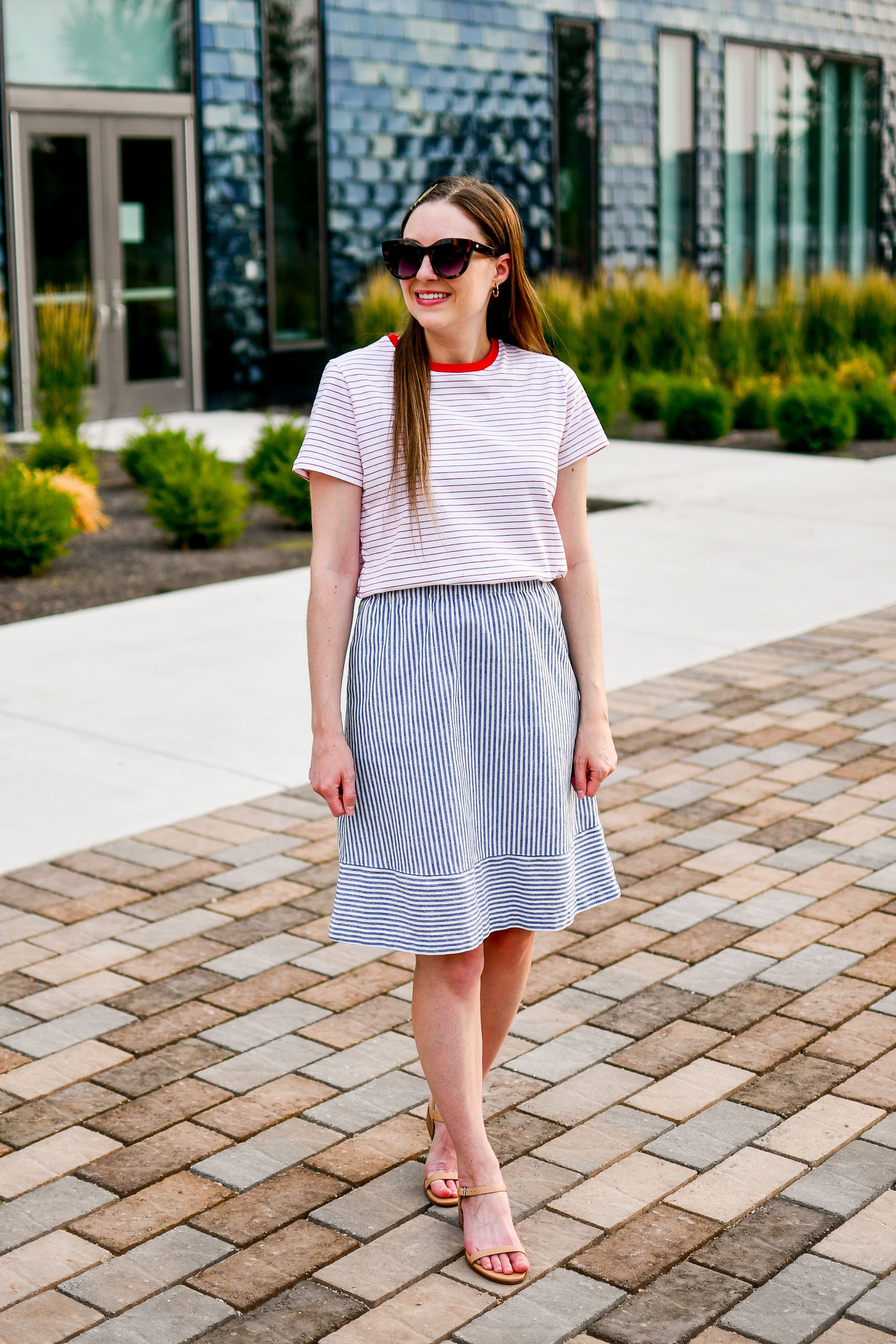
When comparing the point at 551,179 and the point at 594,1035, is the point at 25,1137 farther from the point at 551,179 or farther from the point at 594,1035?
the point at 551,179

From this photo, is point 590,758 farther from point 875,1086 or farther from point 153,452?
point 153,452

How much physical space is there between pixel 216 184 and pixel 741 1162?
553 inches

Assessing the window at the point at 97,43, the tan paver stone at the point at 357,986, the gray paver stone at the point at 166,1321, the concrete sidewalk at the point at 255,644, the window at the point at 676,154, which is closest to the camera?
the gray paver stone at the point at 166,1321

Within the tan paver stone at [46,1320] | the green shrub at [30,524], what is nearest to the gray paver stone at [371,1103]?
the tan paver stone at [46,1320]

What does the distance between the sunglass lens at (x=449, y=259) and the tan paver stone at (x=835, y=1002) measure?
1866mm

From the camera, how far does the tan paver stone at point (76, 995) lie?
146 inches

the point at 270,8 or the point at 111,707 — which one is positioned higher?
the point at 270,8

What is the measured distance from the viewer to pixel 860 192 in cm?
2531

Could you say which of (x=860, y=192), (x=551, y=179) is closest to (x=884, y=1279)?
(x=551, y=179)

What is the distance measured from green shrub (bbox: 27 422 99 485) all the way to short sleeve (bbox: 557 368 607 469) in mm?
7884

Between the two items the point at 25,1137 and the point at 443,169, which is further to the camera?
the point at 443,169

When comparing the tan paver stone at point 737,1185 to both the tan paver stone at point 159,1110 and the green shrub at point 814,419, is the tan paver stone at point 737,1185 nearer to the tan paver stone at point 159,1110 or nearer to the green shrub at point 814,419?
the tan paver stone at point 159,1110

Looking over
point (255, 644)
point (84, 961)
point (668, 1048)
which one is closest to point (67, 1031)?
point (84, 961)

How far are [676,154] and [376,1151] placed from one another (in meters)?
19.8
